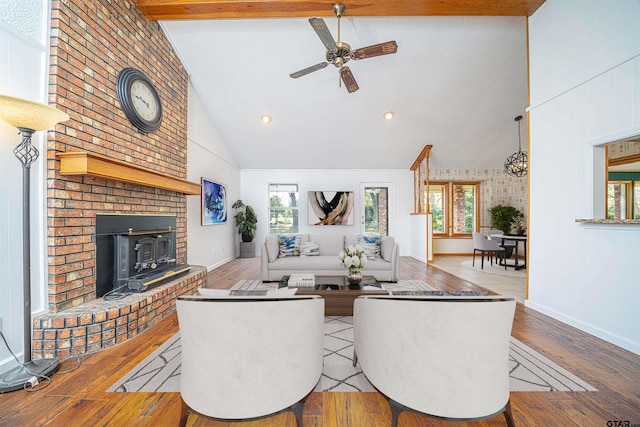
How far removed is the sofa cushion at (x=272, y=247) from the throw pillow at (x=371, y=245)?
1341 millimetres

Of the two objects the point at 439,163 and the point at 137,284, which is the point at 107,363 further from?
the point at 439,163

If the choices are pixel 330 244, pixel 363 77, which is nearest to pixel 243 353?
pixel 330 244

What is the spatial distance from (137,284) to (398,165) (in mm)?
6078

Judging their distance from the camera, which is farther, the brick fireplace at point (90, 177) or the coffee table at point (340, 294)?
the coffee table at point (340, 294)

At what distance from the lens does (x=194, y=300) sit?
1.10m

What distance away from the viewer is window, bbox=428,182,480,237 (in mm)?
7375

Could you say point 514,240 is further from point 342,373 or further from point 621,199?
point 342,373

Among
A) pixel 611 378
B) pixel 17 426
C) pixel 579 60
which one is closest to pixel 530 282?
pixel 611 378

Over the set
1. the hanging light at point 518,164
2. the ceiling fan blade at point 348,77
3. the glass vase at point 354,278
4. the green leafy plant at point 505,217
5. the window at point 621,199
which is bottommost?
the glass vase at point 354,278

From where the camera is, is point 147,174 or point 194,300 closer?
point 194,300

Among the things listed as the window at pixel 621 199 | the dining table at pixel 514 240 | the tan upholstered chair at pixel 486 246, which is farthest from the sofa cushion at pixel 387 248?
the window at pixel 621 199

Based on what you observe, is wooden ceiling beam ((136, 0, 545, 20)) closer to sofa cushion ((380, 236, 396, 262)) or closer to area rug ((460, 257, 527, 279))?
sofa cushion ((380, 236, 396, 262))

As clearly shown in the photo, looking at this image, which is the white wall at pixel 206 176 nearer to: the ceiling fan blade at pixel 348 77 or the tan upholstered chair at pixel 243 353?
the ceiling fan blade at pixel 348 77

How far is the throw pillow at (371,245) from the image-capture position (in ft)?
13.7
